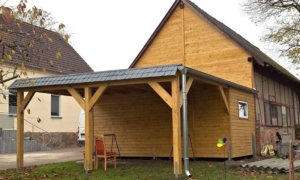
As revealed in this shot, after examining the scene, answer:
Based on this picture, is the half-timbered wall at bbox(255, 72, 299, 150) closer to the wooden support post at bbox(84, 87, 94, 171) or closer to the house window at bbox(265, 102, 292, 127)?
the house window at bbox(265, 102, 292, 127)

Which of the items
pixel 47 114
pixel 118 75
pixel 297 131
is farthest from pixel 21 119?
pixel 297 131

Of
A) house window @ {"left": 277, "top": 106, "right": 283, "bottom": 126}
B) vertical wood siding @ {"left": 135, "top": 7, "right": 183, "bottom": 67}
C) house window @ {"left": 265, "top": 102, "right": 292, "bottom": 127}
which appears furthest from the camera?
house window @ {"left": 277, "top": 106, "right": 283, "bottom": 126}

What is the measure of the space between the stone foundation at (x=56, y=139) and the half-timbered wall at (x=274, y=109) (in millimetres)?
11781

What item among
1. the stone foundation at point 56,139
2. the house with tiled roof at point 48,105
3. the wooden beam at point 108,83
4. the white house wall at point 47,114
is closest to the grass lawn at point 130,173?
the wooden beam at point 108,83

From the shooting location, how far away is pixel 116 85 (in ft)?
34.9

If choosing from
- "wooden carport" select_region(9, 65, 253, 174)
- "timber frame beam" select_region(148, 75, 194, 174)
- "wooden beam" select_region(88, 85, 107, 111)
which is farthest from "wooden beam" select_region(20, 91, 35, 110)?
"timber frame beam" select_region(148, 75, 194, 174)

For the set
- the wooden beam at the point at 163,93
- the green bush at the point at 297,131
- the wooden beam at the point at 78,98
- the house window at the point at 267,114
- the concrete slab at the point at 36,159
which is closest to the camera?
the wooden beam at the point at 163,93

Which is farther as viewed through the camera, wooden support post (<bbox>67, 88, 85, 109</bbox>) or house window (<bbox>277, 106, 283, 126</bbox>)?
house window (<bbox>277, 106, 283, 126</bbox>)

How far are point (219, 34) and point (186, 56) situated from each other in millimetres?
1999

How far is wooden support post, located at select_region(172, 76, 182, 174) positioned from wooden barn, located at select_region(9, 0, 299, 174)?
0.08 feet

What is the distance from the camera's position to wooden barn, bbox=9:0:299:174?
10.2m

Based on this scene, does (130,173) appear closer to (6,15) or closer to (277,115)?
(6,15)

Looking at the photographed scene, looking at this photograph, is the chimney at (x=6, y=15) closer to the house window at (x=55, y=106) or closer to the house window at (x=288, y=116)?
the house window at (x=55, y=106)

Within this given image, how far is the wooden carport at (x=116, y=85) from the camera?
9.32 meters
